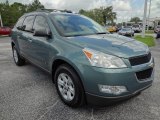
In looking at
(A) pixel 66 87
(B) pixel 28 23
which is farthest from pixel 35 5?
(A) pixel 66 87

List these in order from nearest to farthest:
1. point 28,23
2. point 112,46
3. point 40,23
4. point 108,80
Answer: point 108,80
point 112,46
point 40,23
point 28,23

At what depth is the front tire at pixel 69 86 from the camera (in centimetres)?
327

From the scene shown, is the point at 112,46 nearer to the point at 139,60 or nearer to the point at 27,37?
the point at 139,60

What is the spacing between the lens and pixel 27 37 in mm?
5180

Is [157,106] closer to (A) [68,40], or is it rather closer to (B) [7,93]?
(A) [68,40]

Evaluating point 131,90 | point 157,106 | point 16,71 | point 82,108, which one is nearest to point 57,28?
point 82,108

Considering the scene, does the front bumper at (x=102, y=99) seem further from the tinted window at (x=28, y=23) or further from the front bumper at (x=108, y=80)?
the tinted window at (x=28, y=23)

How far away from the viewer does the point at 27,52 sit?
5.36 m

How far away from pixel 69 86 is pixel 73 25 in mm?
1474

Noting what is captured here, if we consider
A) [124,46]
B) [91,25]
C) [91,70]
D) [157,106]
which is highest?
[91,25]

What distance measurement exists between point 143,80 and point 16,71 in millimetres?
4264

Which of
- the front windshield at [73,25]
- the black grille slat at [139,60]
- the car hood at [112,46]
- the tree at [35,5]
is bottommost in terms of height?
the black grille slat at [139,60]

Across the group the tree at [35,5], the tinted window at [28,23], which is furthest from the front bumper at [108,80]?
the tree at [35,5]

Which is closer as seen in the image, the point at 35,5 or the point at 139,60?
Result: the point at 139,60
